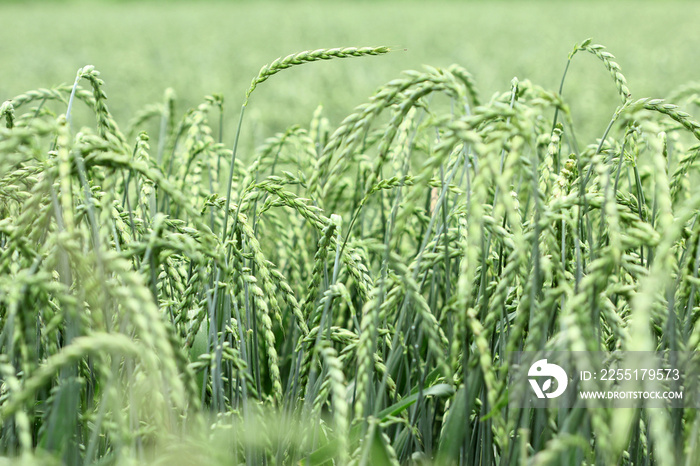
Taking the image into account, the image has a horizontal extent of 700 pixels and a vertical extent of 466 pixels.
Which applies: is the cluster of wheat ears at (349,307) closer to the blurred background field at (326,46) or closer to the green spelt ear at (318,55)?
the green spelt ear at (318,55)

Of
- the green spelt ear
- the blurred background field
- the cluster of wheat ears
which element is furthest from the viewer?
the blurred background field

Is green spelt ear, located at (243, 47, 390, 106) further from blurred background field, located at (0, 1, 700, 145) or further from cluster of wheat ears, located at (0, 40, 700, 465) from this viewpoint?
blurred background field, located at (0, 1, 700, 145)

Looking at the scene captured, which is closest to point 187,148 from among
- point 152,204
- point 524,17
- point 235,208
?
point 152,204

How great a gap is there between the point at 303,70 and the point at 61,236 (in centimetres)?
749

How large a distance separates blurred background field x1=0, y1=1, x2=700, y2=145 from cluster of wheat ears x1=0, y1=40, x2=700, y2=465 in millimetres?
943

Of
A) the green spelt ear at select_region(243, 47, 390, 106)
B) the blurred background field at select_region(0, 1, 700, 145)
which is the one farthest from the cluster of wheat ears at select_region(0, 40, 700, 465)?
the blurred background field at select_region(0, 1, 700, 145)

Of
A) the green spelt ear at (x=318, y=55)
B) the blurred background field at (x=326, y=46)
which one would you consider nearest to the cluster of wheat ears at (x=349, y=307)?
the green spelt ear at (x=318, y=55)

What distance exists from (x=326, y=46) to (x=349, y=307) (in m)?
9.18

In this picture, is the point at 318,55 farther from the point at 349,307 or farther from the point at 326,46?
the point at 326,46

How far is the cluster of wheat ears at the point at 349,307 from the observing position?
78 centimetres

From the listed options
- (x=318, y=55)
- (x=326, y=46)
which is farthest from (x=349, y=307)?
(x=326, y=46)

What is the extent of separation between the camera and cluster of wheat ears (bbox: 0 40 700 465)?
78cm

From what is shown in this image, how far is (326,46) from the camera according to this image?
9.90 meters

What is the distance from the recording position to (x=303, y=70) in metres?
8.00
